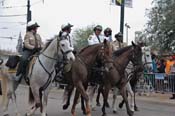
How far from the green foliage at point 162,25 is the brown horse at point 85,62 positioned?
2351 centimetres

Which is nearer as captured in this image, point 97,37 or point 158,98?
point 97,37

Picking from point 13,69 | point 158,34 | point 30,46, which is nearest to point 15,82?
point 13,69

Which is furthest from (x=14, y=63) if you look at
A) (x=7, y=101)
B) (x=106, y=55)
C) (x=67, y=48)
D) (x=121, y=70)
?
(x=121, y=70)

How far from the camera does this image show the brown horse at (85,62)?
12000 mm

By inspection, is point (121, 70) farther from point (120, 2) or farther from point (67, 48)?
point (120, 2)

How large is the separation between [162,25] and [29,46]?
26.5 metres

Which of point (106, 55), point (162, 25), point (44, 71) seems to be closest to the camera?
point (44, 71)

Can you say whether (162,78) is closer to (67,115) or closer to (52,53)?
(67,115)

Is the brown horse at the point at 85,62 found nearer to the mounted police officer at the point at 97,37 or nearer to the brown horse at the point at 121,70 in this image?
the brown horse at the point at 121,70

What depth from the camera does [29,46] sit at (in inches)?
470

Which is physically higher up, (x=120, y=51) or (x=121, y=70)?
(x=120, y=51)

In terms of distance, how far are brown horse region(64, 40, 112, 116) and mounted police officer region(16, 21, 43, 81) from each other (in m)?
1.17

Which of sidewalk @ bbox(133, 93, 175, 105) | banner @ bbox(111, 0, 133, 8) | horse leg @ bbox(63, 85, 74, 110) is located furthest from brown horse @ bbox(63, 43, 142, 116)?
banner @ bbox(111, 0, 133, 8)

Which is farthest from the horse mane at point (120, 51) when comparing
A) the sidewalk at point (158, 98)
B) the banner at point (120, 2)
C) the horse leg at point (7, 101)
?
the banner at point (120, 2)
